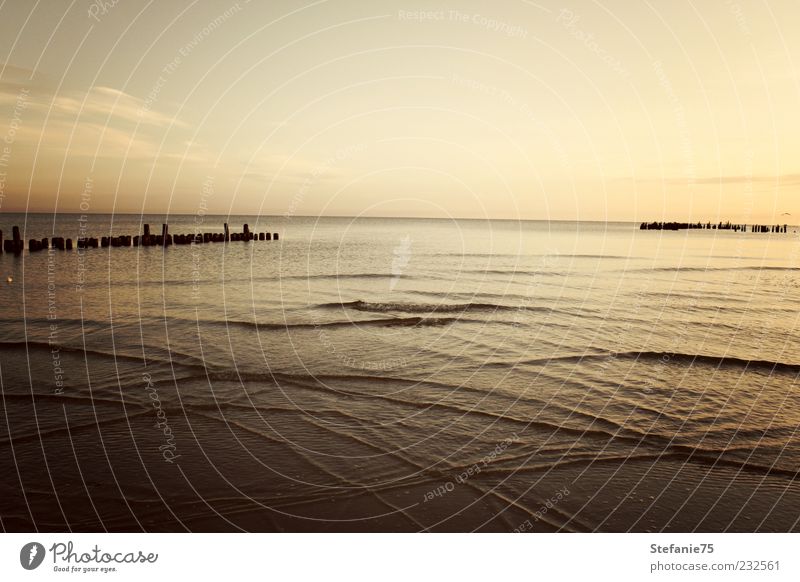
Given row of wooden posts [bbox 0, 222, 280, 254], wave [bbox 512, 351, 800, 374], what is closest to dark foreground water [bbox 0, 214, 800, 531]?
wave [bbox 512, 351, 800, 374]

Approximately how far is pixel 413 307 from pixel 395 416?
11.8 m

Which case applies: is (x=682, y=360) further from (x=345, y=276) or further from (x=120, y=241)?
(x=120, y=241)

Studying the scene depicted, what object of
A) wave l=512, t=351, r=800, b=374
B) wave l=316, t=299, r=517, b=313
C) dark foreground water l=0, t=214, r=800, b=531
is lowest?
dark foreground water l=0, t=214, r=800, b=531

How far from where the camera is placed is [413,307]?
2080cm

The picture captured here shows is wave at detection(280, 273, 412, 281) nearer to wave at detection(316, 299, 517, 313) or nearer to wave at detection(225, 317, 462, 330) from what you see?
wave at detection(316, 299, 517, 313)

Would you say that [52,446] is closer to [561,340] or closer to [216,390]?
[216,390]

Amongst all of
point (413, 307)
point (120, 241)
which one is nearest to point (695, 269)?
point (413, 307)

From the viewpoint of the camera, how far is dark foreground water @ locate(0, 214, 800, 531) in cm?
622

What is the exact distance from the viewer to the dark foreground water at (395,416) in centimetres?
622

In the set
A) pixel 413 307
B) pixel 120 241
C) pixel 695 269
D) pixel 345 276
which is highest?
pixel 695 269

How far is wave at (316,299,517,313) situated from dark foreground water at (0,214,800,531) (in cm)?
33

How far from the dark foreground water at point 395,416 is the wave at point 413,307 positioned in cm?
33

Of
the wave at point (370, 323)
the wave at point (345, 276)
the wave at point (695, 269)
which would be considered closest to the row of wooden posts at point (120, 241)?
the wave at point (345, 276)

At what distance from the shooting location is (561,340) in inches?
593
